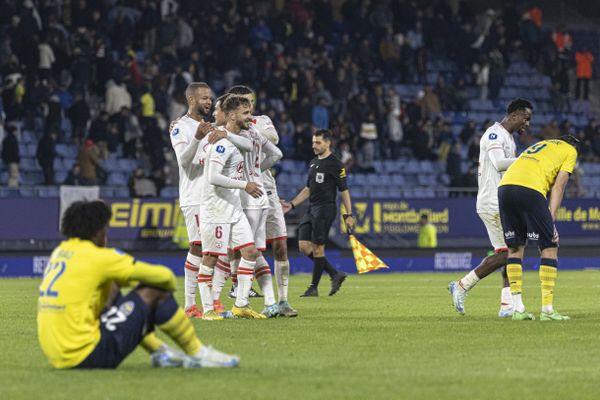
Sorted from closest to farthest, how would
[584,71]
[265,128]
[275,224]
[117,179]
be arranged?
[265,128]
[275,224]
[117,179]
[584,71]

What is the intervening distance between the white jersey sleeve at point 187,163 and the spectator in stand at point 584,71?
93.2 feet

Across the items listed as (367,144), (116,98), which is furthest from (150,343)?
(367,144)

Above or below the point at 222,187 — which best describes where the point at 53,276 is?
below

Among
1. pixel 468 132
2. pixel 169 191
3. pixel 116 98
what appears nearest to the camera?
pixel 169 191

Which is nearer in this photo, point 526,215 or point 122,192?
point 526,215

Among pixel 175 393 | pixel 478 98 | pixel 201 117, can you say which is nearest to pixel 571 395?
pixel 175 393

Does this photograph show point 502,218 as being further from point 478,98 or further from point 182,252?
point 478,98

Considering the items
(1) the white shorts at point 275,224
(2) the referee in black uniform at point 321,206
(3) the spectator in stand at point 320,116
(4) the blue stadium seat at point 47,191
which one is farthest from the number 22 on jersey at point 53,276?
(3) the spectator in stand at point 320,116

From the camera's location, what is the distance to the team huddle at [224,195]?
14141 millimetres

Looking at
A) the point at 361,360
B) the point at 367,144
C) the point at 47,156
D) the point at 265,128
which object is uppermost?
the point at 265,128

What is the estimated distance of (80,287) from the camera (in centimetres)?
884

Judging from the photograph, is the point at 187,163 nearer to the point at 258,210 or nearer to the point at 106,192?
the point at 258,210

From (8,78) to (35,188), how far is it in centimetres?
388

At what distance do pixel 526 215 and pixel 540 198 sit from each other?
0.23 m
